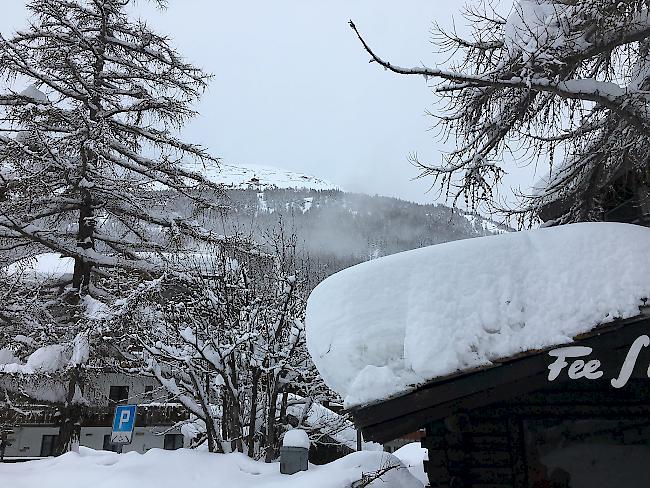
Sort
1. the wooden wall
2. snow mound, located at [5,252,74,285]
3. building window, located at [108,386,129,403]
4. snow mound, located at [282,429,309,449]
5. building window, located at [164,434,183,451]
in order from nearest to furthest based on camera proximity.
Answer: the wooden wall, snow mound, located at [282,429,309,449], snow mound, located at [5,252,74,285], building window, located at [108,386,129,403], building window, located at [164,434,183,451]

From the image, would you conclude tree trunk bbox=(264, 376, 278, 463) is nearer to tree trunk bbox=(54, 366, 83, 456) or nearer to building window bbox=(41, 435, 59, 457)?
tree trunk bbox=(54, 366, 83, 456)

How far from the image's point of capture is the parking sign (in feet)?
28.4

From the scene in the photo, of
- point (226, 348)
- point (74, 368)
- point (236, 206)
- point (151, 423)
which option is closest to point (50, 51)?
point (236, 206)

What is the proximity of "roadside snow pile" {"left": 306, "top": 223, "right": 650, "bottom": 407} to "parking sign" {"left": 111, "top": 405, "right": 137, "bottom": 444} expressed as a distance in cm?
617

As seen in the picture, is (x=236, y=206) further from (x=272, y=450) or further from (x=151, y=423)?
(x=151, y=423)

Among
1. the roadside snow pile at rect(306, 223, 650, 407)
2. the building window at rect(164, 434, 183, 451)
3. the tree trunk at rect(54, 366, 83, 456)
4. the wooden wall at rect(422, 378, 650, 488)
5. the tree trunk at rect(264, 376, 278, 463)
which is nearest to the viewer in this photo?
the roadside snow pile at rect(306, 223, 650, 407)

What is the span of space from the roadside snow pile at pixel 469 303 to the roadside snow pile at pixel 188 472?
2.37 m

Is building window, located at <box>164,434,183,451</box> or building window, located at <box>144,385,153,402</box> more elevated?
building window, located at <box>144,385,153,402</box>

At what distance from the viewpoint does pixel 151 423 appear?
2153cm

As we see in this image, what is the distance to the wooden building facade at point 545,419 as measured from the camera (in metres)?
3.46

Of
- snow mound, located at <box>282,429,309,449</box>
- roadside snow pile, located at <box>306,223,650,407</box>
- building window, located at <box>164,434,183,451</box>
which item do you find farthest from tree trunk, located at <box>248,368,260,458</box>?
building window, located at <box>164,434,183,451</box>

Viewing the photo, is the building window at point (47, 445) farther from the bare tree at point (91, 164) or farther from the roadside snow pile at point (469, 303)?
the roadside snow pile at point (469, 303)

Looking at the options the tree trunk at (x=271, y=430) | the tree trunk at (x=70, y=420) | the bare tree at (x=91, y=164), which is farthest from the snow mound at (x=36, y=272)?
the tree trunk at (x=271, y=430)

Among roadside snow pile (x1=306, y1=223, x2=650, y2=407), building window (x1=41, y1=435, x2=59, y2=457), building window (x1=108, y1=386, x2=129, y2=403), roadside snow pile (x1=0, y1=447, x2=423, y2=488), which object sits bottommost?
building window (x1=41, y1=435, x2=59, y2=457)
